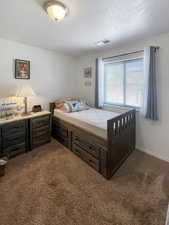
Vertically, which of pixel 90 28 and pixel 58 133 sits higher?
pixel 90 28

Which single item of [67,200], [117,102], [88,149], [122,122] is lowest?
[67,200]

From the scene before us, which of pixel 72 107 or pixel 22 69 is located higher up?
pixel 22 69

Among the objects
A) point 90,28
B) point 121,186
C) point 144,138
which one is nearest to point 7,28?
point 90,28

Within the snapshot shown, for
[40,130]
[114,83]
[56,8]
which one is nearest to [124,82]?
[114,83]

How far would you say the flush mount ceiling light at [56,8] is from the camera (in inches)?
59.8

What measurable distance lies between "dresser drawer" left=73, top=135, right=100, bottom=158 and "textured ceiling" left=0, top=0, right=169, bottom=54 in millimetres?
1923

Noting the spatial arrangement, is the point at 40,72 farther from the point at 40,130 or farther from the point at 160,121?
the point at 160,121

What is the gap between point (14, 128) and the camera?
2.49 metres

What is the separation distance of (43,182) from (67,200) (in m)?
0.49

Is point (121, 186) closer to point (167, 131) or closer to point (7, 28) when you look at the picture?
point (167, 131)

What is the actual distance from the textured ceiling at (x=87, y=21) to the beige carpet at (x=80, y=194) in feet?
7.63

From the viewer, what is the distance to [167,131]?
244cm

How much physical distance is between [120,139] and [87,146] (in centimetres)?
59

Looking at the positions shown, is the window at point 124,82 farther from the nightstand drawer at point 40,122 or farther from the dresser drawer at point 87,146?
the nightstand drawer at point 40,122
